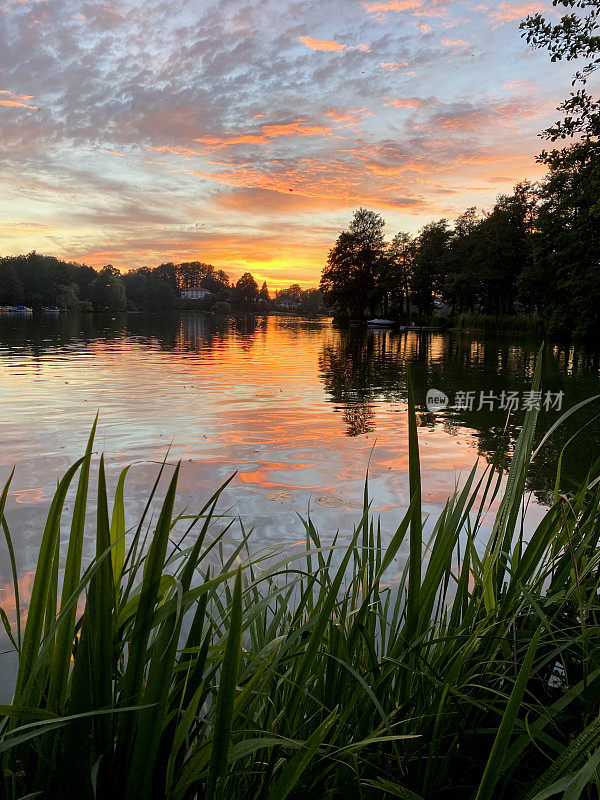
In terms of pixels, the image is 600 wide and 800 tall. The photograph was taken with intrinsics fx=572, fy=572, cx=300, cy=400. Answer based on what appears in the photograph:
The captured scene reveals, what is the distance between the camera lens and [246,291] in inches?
5832

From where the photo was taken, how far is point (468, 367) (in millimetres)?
18031

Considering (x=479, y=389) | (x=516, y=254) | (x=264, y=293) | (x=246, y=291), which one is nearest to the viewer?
(x=479, y=389)

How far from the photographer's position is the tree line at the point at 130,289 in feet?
343

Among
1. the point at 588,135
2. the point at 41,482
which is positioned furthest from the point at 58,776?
the point at 588,135

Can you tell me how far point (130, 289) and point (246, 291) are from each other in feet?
103

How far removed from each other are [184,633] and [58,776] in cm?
181

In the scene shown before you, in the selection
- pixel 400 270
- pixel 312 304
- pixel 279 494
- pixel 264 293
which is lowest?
pixel 279 494

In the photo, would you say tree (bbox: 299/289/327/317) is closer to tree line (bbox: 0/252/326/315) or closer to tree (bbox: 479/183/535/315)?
tree line (bbox: 0/252/326/315)

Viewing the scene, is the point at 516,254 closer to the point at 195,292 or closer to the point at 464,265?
the point at 464,265

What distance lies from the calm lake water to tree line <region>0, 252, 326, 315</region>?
279 ft

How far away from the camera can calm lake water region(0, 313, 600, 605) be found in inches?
191

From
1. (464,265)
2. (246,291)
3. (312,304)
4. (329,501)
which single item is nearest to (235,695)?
(329,501)

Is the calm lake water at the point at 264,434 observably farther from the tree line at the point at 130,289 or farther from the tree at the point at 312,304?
the tree at the point at 312,304

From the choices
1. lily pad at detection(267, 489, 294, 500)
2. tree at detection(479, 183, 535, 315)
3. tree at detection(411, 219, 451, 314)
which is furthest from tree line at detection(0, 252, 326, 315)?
lily pad at detection(267, 489, 294, 500)
